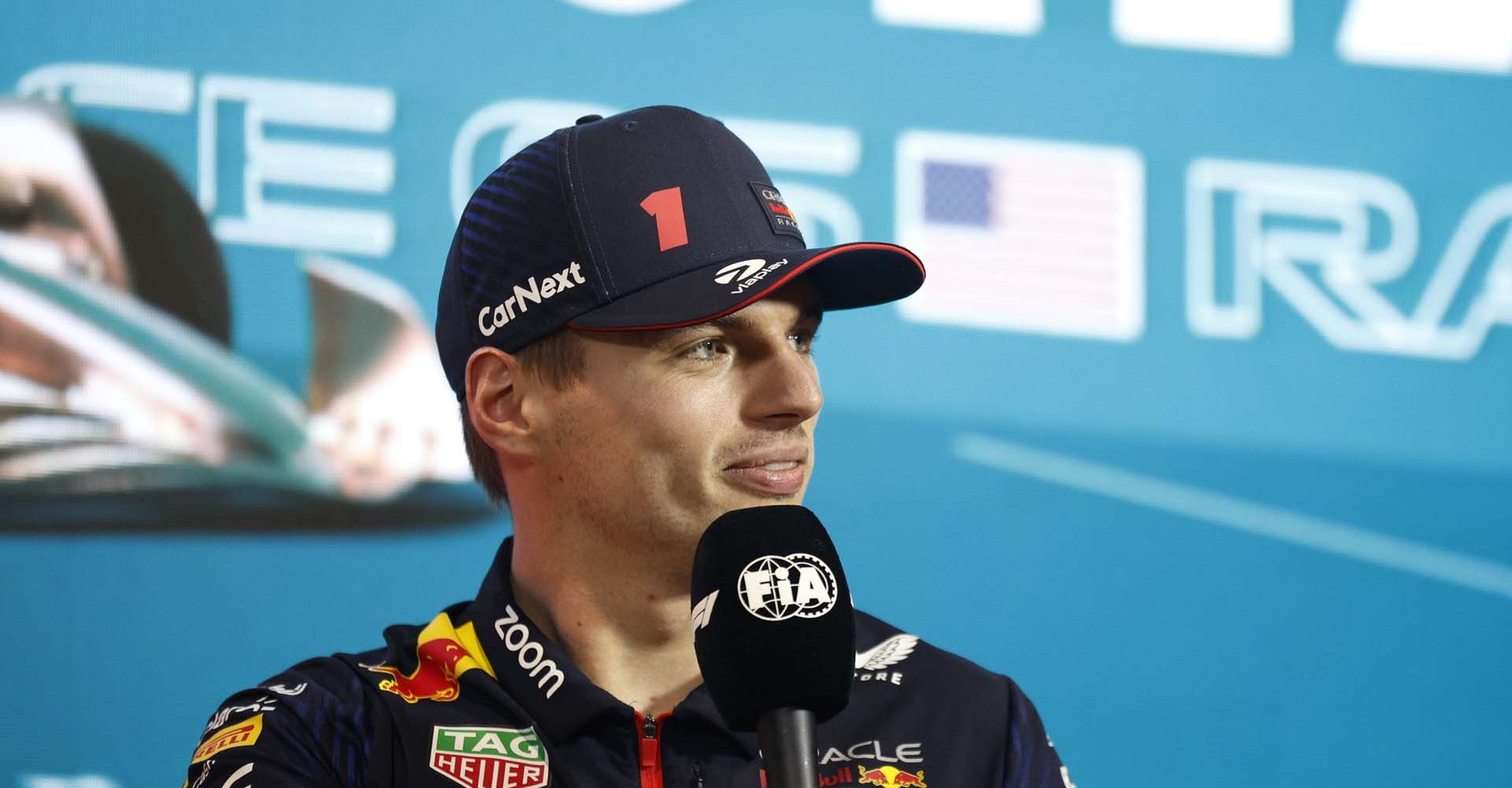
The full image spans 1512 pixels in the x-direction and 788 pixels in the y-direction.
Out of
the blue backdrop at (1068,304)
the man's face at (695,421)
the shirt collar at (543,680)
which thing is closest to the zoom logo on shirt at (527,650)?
the shirt collar at (543,680)

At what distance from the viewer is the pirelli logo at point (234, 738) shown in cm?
139

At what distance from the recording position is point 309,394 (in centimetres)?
205

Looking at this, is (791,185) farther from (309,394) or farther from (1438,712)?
(1438,712)

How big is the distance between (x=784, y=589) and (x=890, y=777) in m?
0.41

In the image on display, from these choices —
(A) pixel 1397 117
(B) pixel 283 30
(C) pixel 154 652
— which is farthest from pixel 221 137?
(A) pixel 1397 117

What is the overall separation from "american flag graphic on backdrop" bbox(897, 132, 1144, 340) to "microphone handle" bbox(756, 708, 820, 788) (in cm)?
131

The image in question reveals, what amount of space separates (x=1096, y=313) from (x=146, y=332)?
1.28m

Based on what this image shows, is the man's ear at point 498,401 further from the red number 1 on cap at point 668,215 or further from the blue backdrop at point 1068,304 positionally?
the blue backdrop at point 1068,304

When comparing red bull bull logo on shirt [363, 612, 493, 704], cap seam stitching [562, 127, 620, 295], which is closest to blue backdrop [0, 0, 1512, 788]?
red bull bull logo on shirt [363, 612, 493, 704]

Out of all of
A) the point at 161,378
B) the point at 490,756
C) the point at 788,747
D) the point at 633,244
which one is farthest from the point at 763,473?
the point at 161,378

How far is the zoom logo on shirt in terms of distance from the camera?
143 centimetres

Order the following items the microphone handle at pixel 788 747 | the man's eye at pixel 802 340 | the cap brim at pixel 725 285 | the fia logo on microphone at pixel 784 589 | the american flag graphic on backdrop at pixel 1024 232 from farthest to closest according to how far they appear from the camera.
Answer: the american flag graphic on backdrop at pixel 1024 232 → the man's eye at pixel 802 340 → the cap brim at pixel 725 285 → the fia logo on microphone at pixel 784 589 → the microphone handle at pixel 788 747

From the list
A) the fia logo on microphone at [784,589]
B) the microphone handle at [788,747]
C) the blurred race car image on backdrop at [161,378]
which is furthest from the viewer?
the blurred race car image on backdrop at [161,378]

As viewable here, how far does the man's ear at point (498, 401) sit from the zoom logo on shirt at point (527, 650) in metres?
0.16
